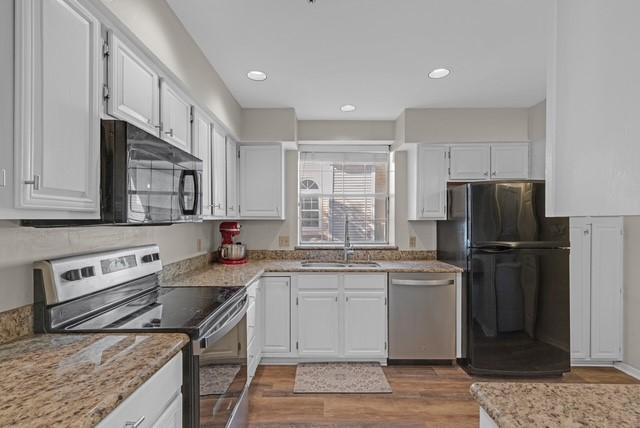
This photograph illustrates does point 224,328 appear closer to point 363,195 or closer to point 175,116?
point 175,116

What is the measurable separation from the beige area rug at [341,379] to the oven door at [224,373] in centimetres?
81

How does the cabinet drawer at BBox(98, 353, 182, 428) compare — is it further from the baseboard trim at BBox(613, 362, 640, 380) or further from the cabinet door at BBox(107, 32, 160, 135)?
the baseboard trim at BBox(613, 362, 640, 380)

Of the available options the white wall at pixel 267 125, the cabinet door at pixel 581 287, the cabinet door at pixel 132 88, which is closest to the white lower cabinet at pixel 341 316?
the white wall at pixel 267 125

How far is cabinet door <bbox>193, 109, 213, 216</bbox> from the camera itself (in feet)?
8.23

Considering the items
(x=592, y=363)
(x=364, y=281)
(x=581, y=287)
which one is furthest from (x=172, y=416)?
(x=592, y=363)

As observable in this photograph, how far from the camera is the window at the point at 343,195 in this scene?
170 inches

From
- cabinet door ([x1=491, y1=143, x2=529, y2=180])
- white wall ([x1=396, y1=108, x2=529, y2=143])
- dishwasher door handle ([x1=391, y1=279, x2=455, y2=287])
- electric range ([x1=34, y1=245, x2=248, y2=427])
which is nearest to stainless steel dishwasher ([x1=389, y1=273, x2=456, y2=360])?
dishwasher door handle ([x1=391, y1=279, x2=455, y2=287])

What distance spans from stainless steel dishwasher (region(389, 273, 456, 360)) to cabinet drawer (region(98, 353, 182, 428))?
239 centimetres

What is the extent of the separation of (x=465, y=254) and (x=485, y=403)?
101 inches

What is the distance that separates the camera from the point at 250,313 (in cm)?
283

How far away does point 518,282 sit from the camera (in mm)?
3111

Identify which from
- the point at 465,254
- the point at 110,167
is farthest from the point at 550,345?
the point at 110,167

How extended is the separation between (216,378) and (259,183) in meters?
2.41

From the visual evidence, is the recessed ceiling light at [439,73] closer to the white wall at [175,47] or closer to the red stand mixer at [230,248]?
the white wall at [175,47]
